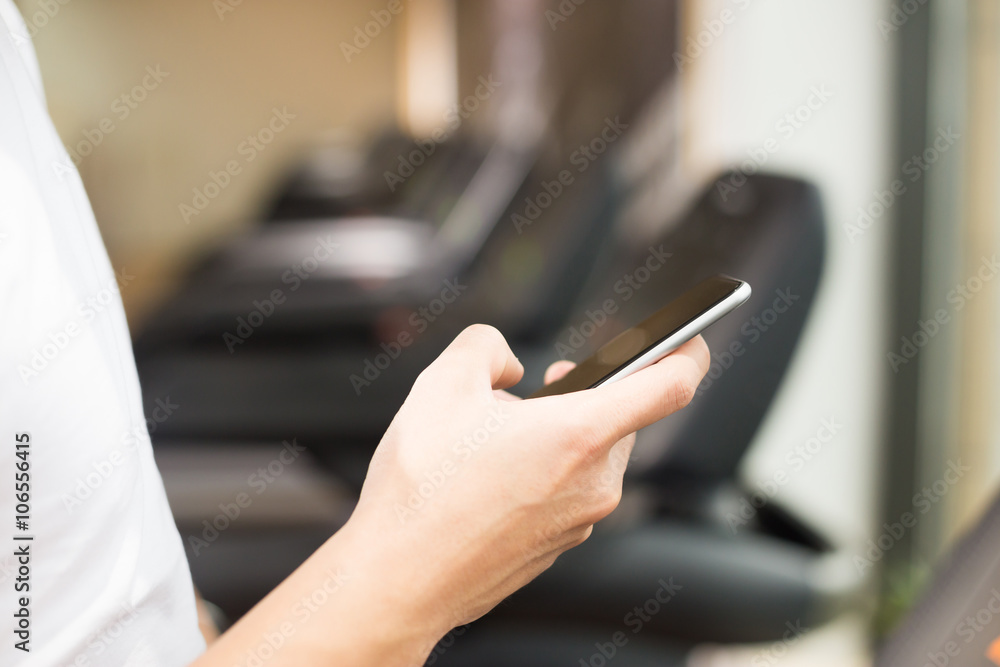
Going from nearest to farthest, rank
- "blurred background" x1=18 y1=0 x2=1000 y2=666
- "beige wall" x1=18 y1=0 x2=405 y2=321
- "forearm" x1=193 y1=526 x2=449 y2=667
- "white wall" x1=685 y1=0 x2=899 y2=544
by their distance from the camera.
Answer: "forearm" x1=193 y1=526 x2=449 y2=667 → "blurred background" x1=18 y1=0 x2=1000 y2=666 → "white wall" x1=685 y1=0 x2=899 y2=544 → "beige wall" x1=18 y1=0 x2=405 y2=321

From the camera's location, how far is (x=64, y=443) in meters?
0.36

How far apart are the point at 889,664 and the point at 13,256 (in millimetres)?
440

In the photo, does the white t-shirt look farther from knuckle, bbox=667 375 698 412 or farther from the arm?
knuckle, bbox=667 375 698 412

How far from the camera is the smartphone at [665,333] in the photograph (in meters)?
0.38

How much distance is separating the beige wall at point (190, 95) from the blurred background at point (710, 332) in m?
2.78

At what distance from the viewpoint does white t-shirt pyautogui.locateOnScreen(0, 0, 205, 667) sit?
1.14 ft

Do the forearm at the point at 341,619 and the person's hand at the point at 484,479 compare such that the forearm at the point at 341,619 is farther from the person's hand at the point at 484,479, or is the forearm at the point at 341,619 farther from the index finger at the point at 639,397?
the index finger at the point at 639,397

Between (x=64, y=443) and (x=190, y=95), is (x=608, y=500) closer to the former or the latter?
(x=64, y=443)

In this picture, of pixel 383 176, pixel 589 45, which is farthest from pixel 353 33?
pixel 589 45

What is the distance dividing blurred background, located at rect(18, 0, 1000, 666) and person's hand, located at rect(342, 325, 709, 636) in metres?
0.48

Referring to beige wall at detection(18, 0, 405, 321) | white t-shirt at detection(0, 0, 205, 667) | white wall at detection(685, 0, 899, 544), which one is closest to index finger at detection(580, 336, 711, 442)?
white t-shirt at detection(0, 0, 205, 667)

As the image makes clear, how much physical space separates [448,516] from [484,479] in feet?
0.07

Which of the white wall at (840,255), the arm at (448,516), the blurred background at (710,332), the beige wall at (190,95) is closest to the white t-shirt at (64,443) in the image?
the arm at (448,516)

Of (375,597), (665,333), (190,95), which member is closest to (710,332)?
(665,333)
